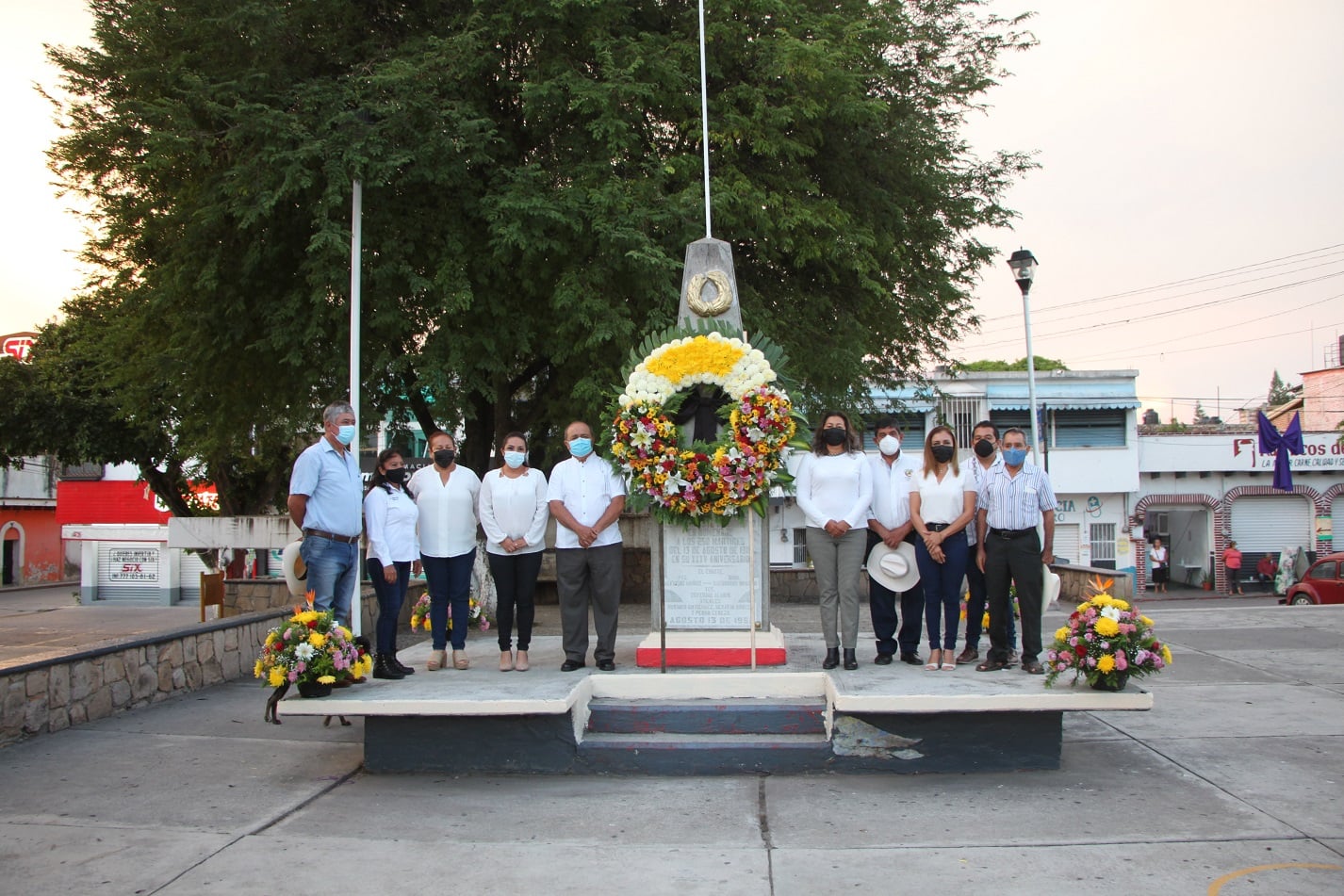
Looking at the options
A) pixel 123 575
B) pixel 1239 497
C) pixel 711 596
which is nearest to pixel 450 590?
pixel 711 596

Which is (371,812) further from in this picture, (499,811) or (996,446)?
(996,446)

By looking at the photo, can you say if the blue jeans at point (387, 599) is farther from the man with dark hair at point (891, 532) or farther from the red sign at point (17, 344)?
the red sign at point (17, 344)

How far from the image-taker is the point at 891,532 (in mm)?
7555

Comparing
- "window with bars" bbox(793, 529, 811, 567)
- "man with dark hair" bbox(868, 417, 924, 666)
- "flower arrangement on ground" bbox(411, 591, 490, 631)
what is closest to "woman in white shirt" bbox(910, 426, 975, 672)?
"man with dark hair" bbox(868, 417, 924, 666)

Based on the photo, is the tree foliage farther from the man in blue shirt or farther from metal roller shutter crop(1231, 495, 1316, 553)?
the man in blue shirt

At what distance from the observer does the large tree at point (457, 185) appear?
12234 millimetres

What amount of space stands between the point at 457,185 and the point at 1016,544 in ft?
27.5

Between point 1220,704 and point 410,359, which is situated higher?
point 410,359

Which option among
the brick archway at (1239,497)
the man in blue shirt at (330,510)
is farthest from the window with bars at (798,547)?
the man in blue shirt at (330,510)

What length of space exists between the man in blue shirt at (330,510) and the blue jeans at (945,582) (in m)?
3.96

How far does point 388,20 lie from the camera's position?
14164mm

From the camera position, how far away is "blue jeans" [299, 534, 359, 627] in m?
7.36

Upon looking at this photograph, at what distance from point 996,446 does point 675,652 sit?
266cm

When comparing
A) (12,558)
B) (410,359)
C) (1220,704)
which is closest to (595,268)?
(410,359)
